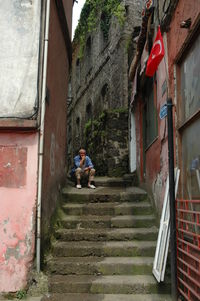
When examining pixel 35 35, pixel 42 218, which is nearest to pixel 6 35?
pixel 35 35

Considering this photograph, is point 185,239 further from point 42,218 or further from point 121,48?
point 121,48

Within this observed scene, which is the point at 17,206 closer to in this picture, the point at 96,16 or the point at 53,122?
the point at 53,122

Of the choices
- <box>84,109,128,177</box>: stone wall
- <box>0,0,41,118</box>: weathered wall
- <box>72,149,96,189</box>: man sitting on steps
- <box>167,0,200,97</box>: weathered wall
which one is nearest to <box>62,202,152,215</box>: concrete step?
<box>72,149,96,189</box>: man sitting on steps

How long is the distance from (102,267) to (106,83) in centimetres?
903

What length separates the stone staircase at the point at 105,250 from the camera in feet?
13.7

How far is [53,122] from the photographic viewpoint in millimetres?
5848

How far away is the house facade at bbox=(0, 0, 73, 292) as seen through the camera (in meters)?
4.29

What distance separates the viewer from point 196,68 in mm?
3703

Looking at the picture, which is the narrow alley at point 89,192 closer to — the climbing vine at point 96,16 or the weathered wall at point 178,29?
the weathered wall at point 178,29

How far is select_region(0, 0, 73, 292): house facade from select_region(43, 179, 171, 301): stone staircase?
1.79 ft

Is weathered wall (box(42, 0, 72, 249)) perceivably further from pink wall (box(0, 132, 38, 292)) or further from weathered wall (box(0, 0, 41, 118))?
weathered wall (box(0, 0, 41, 118))

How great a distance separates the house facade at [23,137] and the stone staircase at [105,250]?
54cm

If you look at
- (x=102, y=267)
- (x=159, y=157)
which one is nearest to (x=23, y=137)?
(x=102, y=267)

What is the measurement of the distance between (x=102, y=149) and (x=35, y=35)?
621cm
